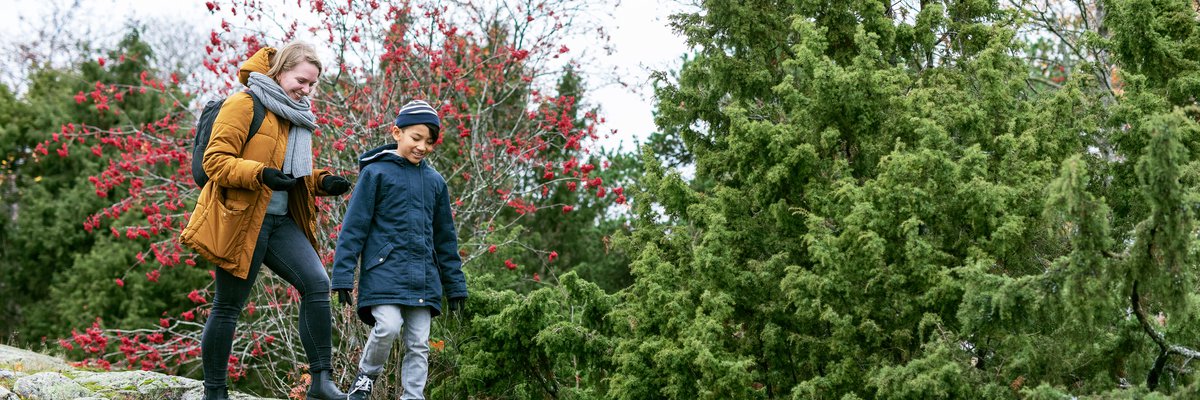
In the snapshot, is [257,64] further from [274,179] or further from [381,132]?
[381,132]

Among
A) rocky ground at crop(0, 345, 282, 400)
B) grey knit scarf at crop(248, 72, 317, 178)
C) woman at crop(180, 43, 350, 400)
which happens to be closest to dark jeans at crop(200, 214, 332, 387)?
woman at crop(180, 43, 350, 400)

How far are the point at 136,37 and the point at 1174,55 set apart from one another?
18719 mm

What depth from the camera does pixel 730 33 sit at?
5.89m

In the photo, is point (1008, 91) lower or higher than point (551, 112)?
lower

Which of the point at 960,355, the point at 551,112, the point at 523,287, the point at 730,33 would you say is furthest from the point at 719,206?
the point at 523,287

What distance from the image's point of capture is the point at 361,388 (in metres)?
4.11

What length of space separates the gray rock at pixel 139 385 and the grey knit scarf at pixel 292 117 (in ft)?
5.78

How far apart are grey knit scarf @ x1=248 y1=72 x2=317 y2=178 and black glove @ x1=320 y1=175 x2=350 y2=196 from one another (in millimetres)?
94

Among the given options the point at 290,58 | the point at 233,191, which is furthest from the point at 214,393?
the point at 290,58

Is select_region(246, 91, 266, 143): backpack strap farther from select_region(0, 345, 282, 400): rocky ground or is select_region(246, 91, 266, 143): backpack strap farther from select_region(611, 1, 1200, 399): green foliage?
select_region(611, 1, 1200, 399): green foliage

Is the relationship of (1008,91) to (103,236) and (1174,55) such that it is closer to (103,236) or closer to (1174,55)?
(1174,55)

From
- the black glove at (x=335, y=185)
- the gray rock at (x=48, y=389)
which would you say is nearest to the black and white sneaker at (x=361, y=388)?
the black glove at (x=335, y=185)

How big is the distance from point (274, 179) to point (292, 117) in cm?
38

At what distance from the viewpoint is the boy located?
159 inches
